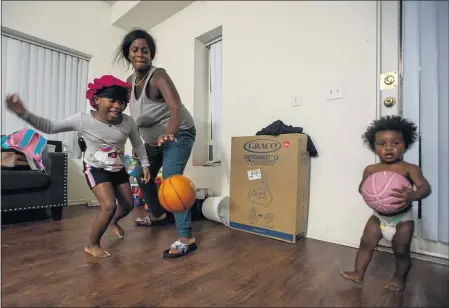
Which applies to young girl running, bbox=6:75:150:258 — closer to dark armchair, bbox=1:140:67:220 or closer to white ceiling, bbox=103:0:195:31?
dark armchair, bbox=1:140:67:220

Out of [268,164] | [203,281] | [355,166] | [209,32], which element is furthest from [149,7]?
[203,281]

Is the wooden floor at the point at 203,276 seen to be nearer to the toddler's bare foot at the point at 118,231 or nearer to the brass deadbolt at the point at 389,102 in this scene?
the toddler's bare foot at the point at 118,231

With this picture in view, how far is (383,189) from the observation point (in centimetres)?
103

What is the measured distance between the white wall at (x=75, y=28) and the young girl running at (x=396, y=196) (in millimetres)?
3145

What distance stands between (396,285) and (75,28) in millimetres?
3944

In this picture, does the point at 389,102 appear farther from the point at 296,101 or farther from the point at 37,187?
the point at 37,187

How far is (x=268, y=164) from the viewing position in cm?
177

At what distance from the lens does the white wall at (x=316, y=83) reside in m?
1.60

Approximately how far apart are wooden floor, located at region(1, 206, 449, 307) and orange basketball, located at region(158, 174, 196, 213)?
277 mm

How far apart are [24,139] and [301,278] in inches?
102

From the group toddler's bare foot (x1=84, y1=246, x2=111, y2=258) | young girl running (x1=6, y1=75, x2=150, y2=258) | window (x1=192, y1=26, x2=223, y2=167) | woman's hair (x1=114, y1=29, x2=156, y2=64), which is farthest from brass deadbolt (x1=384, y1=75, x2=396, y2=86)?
toddler's bare foot (x1=84, y1=246, x2=111, y2=258)

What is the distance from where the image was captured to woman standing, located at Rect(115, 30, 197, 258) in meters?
1.36

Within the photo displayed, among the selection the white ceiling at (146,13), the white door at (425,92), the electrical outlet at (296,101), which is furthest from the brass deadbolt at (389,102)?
the white ceiling at (146,13)

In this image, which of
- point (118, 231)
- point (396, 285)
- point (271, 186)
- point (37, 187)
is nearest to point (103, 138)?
point (118, 231)
